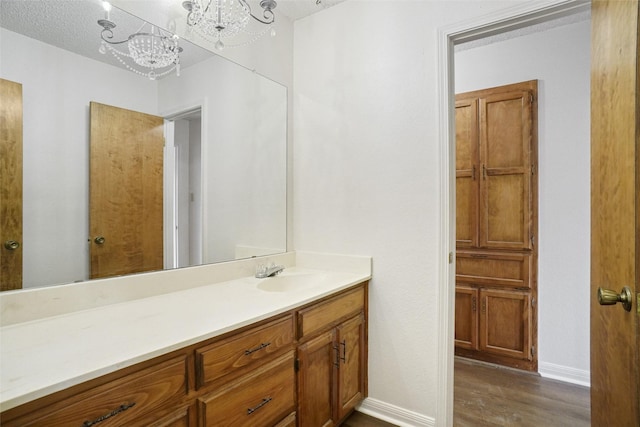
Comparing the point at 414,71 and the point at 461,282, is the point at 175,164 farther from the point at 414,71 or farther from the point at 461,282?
the point at 461,282

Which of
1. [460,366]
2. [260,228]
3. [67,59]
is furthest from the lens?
[460,366]

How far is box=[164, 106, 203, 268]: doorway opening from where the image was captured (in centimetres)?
162

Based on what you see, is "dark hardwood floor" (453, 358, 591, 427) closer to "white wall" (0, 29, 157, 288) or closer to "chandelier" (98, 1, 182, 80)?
"white wall" (0, 29, 157, 288)

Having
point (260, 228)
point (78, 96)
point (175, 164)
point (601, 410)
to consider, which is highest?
point (78, 96)

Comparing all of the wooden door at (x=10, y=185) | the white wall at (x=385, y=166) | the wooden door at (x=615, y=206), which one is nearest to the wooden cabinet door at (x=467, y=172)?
the white wall at (x=385, y=166)

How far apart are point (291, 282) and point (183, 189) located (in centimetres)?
80

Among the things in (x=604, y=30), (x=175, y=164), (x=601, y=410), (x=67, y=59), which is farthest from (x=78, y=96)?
(x=601, y=410)

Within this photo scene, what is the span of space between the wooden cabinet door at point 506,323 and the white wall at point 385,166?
1128 millimetres

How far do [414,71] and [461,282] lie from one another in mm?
1769

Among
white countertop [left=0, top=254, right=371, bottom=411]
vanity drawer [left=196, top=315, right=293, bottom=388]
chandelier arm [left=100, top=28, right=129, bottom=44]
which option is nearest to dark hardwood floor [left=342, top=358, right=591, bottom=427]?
vanity drawer [left=196, top=315, right=293, bottom=388]

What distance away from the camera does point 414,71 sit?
186 centimetres

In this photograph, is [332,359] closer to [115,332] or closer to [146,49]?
[115,332]

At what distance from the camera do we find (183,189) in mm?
1695

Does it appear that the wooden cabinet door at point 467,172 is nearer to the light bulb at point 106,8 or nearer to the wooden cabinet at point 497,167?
the wooden cabinet at point 497,167
